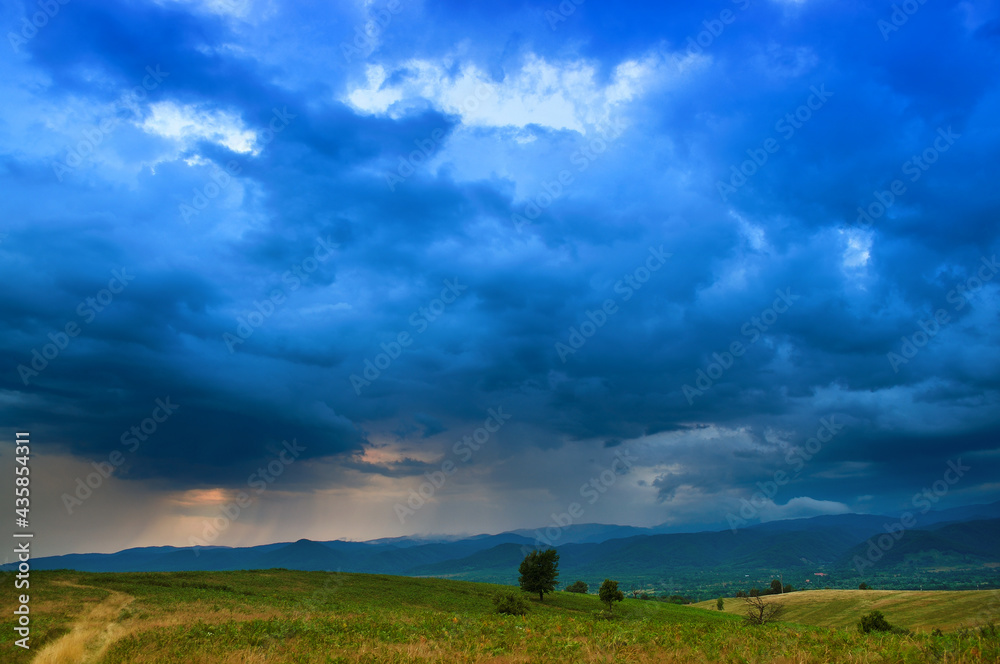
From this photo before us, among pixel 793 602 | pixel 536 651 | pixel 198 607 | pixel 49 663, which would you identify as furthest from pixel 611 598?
pixel 793 602

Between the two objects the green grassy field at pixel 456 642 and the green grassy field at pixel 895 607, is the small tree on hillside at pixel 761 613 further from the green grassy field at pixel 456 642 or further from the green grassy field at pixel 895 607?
the green grassy field at pixel 456 642

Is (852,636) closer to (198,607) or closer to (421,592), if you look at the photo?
(198,607)

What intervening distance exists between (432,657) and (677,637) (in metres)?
9.29

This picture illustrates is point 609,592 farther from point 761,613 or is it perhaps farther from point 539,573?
point 761,613

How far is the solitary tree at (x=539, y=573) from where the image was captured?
292 feet

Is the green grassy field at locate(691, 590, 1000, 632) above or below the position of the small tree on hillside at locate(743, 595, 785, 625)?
below

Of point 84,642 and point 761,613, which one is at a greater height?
point 84,642

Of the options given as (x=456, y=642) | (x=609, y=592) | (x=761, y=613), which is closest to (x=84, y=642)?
(x=456, y=642)

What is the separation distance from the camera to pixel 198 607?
42.4 meters

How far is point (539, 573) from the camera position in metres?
88.9

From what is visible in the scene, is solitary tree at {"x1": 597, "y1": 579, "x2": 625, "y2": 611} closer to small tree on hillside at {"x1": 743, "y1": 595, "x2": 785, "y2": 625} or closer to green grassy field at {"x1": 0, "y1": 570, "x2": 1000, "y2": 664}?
small tree on hillside at {"x1": 743, "y1": 595, "x2": 785, "y2": 625}

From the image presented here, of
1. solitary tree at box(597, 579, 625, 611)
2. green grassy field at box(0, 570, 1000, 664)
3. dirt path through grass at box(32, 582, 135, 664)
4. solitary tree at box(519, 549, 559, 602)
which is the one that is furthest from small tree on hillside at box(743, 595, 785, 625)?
dirt path through grass at box(32, 582, 135, 664)

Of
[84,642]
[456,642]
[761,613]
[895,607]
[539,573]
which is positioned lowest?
[895,607]

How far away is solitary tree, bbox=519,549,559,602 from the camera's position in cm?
8888
